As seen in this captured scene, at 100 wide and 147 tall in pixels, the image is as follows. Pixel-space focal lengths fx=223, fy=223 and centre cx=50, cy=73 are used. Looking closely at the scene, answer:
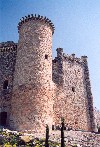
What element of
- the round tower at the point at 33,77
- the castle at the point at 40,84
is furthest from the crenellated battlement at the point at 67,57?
the round tower at the point at 33,77

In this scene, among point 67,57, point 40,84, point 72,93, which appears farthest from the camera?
point 67,57

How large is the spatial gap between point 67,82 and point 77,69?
2556 mm

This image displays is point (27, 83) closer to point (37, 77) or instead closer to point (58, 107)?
point (37, 77)

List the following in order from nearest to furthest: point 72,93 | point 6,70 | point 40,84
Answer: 1. point 40,84
2. point 6,70
3. point 72,93

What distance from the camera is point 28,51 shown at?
19.6 meters

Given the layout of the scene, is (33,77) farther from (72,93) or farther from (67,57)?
(67,57)

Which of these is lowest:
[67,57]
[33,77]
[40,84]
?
[40,84]

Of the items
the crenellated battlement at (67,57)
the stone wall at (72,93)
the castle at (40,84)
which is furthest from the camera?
the crenellated battlement at (67,57)

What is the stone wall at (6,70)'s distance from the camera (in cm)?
2006

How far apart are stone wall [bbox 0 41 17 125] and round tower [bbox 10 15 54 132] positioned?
1226 millimetres

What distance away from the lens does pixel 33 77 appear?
61.0 ft

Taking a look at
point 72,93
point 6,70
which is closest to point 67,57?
point 72,93

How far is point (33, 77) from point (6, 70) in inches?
156

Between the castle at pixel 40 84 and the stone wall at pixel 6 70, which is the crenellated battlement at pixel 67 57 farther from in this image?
the stone wall at pixel 6 70
